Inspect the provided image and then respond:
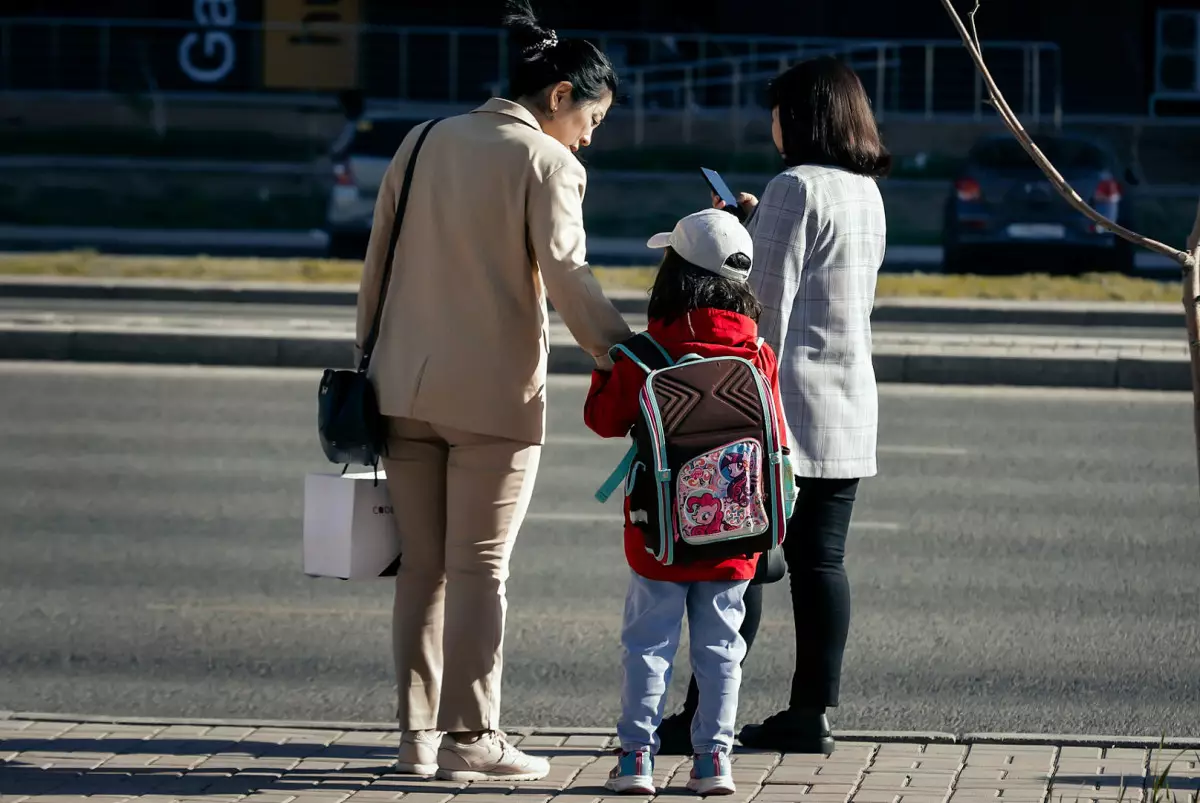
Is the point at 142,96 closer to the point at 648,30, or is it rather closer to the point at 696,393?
the point at 648,30

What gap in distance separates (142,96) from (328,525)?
25.8 meters

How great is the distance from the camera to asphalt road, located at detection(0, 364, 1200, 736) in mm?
6082

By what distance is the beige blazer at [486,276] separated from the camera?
4.52 metres

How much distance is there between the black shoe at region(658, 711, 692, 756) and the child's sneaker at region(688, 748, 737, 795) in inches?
19.8

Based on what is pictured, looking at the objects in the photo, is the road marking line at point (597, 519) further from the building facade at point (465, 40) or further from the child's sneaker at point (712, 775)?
the building facade at point (465, 40)

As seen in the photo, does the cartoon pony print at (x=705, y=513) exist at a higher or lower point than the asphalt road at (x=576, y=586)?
higher

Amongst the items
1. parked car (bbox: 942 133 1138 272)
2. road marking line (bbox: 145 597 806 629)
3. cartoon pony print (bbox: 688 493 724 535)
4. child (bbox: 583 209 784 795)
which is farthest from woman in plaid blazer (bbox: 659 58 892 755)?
parked car (bbox: 942 133 1138 272)

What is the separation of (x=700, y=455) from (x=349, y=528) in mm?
901

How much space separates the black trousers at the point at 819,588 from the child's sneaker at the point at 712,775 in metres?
0.47

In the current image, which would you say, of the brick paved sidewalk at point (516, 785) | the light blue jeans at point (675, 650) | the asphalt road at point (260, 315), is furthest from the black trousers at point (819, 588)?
the asphalt road at point (260, 315)

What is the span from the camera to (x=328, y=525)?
4.73m

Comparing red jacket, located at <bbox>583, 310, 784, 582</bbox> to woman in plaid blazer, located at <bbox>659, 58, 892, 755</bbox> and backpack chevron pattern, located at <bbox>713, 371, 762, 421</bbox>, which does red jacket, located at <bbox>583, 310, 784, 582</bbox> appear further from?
woman in plaid blazer, located at <bbox>659, 58, 892, 755</bbox>

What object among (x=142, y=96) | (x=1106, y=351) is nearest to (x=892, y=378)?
(x=1106, y=351)

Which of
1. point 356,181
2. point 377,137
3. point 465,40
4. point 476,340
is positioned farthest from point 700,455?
point 465,40
